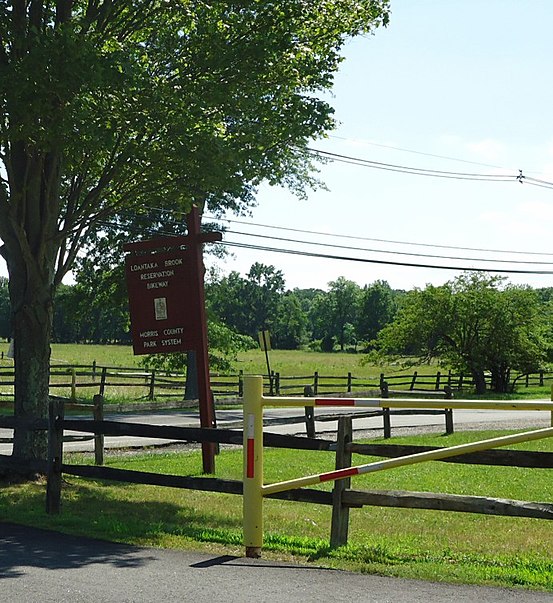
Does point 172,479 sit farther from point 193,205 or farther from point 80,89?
point 193,205

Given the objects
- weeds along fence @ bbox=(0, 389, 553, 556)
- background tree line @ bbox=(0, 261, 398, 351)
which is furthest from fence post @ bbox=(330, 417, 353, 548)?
background tree line @ bbox=(0, 261, 398, 351)

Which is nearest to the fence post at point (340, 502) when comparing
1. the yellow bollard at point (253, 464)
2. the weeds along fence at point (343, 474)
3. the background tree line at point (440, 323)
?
the weeds along fence at point (343, 474)

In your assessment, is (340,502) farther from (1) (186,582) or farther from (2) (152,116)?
(2) (152,116)

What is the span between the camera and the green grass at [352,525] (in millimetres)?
7570

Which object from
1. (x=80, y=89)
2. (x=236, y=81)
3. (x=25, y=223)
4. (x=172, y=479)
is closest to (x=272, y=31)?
(x=236, y=81)

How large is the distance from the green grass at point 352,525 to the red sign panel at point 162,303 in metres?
2.22

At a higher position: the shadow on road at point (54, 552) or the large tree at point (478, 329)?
the large tree at point (478, 329)

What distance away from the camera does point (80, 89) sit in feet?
37.8

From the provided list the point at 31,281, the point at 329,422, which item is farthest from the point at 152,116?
the point at 329,422

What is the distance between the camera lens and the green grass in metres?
7.57

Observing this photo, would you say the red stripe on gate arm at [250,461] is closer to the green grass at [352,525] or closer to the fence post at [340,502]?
the green grass at [352,525]

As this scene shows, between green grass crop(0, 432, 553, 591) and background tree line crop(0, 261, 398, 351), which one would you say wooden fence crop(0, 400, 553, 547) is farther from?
background tree line crop(0, 261, 398, 351)

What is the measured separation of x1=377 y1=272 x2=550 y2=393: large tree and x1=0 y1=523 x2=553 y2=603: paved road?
4339 centimetres

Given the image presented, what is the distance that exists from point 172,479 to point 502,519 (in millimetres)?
4639
